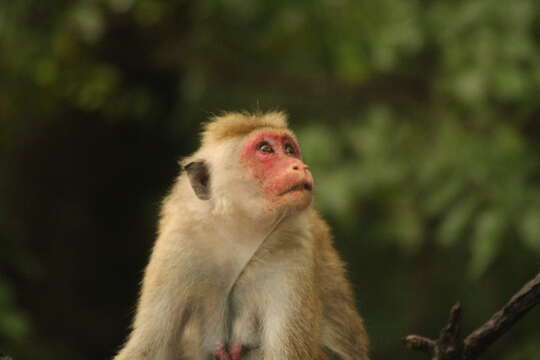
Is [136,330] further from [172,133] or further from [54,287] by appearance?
[172,133]

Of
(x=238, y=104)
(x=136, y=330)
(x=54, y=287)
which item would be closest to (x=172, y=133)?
(x=238, y=104)

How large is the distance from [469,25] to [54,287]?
5.06 metres

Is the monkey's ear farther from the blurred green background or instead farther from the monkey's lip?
the blurred green background

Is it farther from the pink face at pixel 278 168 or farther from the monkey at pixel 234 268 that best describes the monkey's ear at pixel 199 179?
the pink face at pixel 278 168

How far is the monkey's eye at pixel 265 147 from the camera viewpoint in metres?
4.52

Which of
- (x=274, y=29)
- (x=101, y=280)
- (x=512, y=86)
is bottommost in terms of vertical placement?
(x=101, y=280)

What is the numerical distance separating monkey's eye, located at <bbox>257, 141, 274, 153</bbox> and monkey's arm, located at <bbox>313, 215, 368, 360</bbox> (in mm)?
710

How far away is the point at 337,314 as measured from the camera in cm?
498

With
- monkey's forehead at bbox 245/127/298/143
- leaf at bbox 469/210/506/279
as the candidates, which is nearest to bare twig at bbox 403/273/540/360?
monkey's forehead at bbox 245/127/298/143

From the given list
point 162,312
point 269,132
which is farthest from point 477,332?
point 162,312

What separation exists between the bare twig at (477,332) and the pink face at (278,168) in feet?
3.35

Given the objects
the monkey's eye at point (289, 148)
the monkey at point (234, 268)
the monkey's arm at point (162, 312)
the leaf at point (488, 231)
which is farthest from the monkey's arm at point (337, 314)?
the leaf at point (488, 231)

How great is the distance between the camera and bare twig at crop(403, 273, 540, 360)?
11.0ft

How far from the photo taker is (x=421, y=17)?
7598 mm
